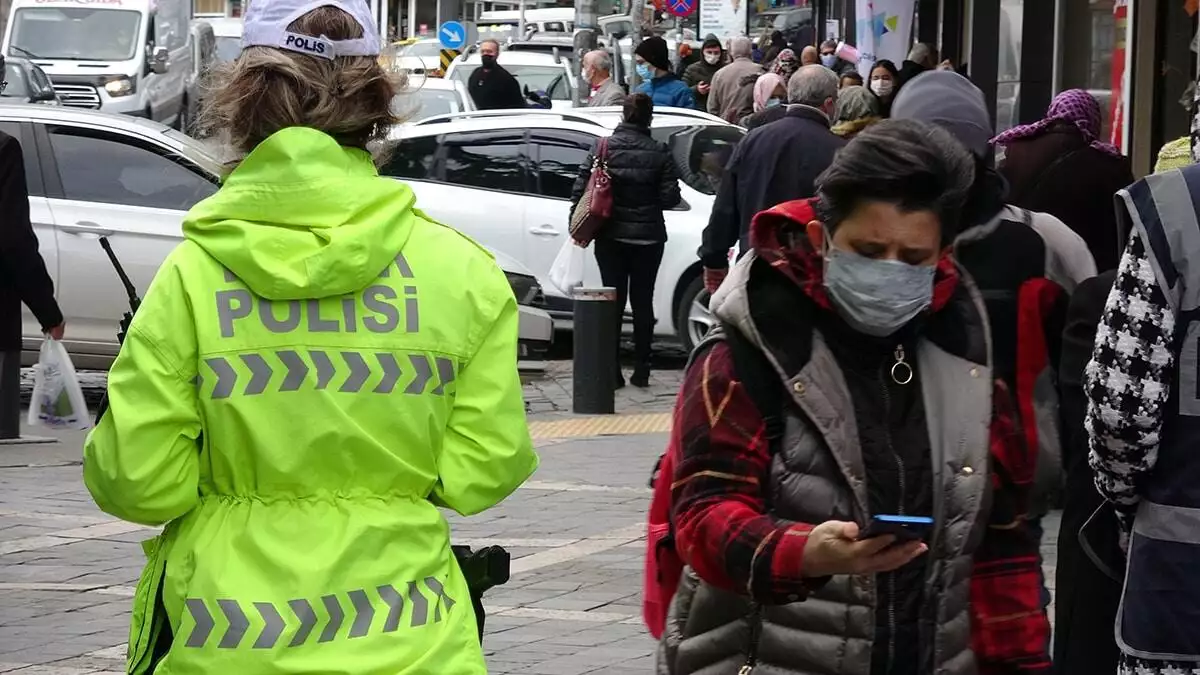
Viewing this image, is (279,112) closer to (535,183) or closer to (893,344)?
(893,344)

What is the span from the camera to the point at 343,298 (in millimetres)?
2982

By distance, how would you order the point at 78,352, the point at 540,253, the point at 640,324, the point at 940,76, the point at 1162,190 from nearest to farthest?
the point at 1162,190, the point at 940,76, the point at 78,352, the point at 640,324, the point at 540,253

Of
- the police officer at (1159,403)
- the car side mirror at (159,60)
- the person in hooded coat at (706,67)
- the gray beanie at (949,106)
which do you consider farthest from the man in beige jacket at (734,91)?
the police officer at (1159,403)

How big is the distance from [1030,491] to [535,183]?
11.6m

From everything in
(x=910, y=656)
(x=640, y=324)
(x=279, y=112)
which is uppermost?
(x=279, y=112)

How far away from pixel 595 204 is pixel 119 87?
1776 centimetres

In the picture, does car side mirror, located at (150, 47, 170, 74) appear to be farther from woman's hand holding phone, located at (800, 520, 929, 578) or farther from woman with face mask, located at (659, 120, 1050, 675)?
woman's hand holding phone, located at (800, 520, 929, 578)

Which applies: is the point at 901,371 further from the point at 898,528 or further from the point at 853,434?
the point at 898,528

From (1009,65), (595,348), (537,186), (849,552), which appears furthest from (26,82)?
(849,552)

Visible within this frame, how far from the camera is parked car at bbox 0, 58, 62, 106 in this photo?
2445cm

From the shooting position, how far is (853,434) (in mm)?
3102

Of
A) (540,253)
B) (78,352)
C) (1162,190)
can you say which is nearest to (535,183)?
(540,253)

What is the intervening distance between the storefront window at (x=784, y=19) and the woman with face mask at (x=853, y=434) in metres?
34.1

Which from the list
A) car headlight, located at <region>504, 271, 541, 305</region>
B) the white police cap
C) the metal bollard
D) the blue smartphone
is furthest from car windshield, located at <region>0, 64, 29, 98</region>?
the blue smartphone
